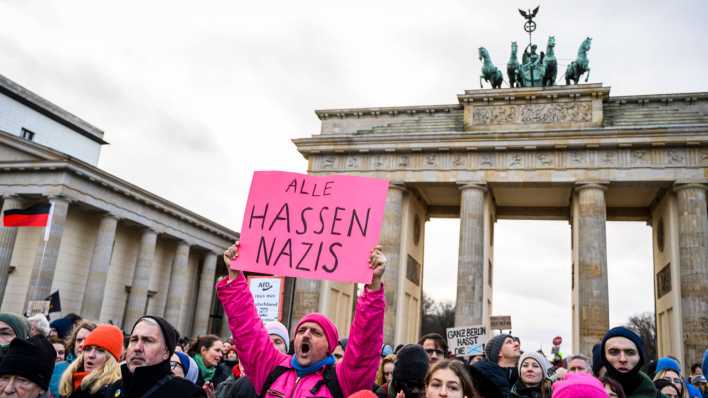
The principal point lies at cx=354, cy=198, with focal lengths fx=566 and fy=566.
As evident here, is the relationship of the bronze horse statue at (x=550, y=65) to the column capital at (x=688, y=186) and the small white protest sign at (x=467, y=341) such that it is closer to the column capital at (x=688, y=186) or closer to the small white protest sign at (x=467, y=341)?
the column capital at (x=688, y=186)

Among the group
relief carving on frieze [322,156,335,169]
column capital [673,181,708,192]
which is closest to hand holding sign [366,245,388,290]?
column capital [673,181,708,192]

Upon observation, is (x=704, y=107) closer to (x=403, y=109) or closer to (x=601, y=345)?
(x=403, y=109)

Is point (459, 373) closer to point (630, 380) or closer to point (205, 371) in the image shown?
point (630, 380)

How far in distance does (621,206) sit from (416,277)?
13.8 metres

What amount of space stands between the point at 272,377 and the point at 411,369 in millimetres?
1171

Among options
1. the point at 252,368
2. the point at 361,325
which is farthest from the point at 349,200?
the point at 252,368

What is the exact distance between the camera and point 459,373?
4086 mm

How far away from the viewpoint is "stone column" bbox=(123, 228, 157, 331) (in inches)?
1441

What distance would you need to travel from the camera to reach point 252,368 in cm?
469

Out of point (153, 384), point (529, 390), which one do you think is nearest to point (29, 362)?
point (153, 384)

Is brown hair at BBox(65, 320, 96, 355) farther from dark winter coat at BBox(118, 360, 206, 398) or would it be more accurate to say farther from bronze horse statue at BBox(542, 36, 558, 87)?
bronze horse statue at BBox(542, 36, 558, 87)

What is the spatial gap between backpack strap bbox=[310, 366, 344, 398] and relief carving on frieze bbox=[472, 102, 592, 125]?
30270 millimetres

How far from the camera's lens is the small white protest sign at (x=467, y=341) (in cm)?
1371

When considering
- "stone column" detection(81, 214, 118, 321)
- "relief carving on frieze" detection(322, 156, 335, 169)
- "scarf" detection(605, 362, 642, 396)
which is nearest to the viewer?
"scarf" detection(605, 362, 642, 396)
